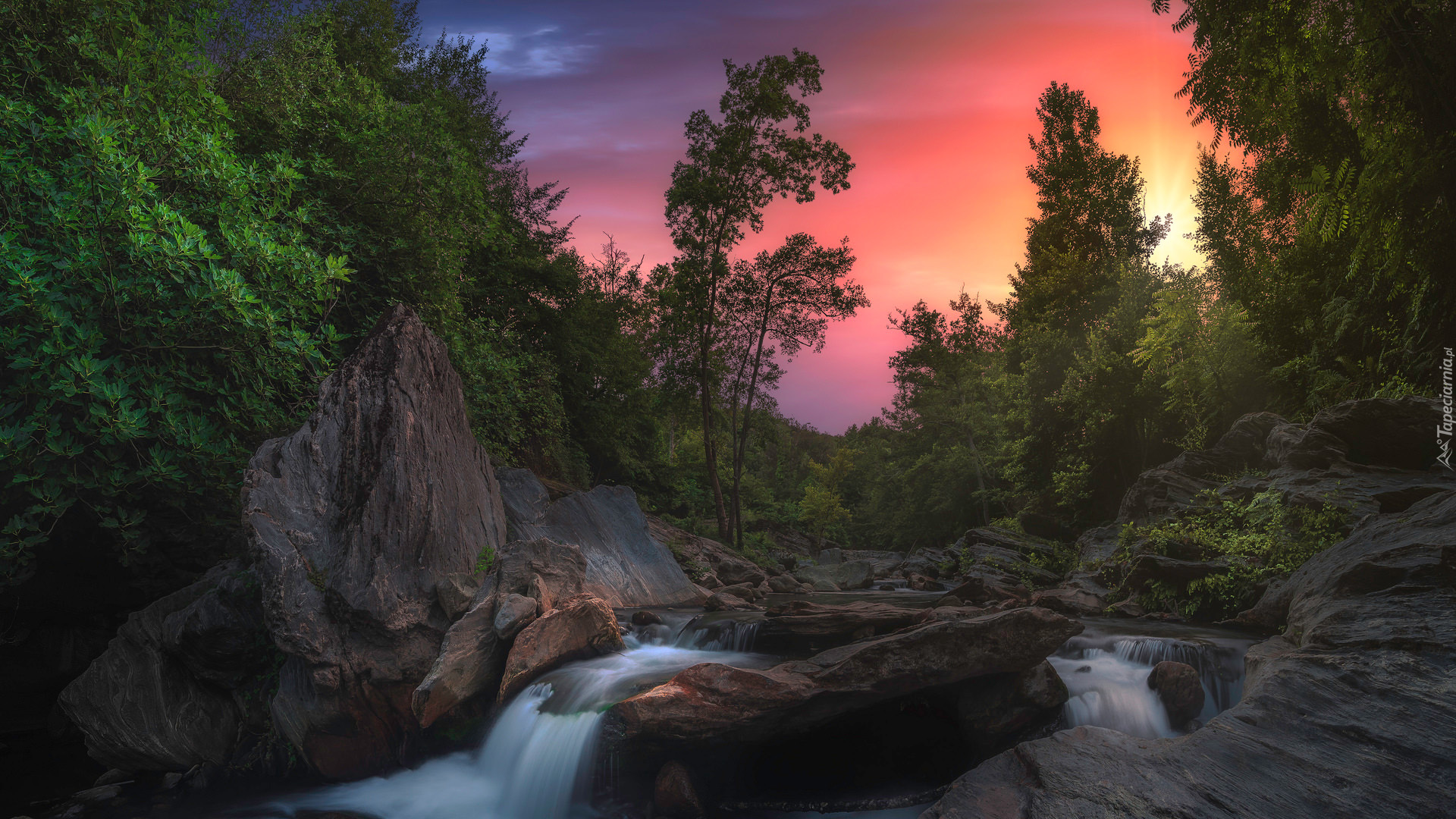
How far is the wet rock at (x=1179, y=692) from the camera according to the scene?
6.50 metres

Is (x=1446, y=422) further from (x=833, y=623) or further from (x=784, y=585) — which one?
(x=784, y=585)

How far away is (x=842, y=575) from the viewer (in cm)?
2044

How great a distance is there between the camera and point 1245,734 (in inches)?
176

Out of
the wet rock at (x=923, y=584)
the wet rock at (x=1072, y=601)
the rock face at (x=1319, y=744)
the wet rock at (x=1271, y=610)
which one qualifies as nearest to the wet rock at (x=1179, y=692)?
the rock face at (x=1319, y=744)

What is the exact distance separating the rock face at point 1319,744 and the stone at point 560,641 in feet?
16.5

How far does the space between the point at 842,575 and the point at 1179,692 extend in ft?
46.5

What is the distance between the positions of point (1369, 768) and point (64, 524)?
14690 millimetres

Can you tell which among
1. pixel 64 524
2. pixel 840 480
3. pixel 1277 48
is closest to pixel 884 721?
pixel 1277 48

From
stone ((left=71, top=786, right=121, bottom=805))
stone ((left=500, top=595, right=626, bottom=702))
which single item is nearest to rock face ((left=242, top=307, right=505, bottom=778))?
stone ((left=500, top=595, right=626, bottom=702))

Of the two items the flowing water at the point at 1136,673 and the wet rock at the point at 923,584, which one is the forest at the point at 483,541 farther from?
the wet rock at the point at 923,584

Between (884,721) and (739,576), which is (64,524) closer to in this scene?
(884,721)

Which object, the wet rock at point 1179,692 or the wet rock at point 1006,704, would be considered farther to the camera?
the wet rock at point 1179,692

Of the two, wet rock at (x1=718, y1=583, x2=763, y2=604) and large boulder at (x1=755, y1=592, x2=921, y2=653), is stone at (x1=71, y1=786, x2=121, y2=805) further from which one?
wet rock at (x1=718, y1=583, x2=763, y2=604)

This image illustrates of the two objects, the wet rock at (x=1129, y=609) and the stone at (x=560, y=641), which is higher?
the stone at (x=560, y=641)
